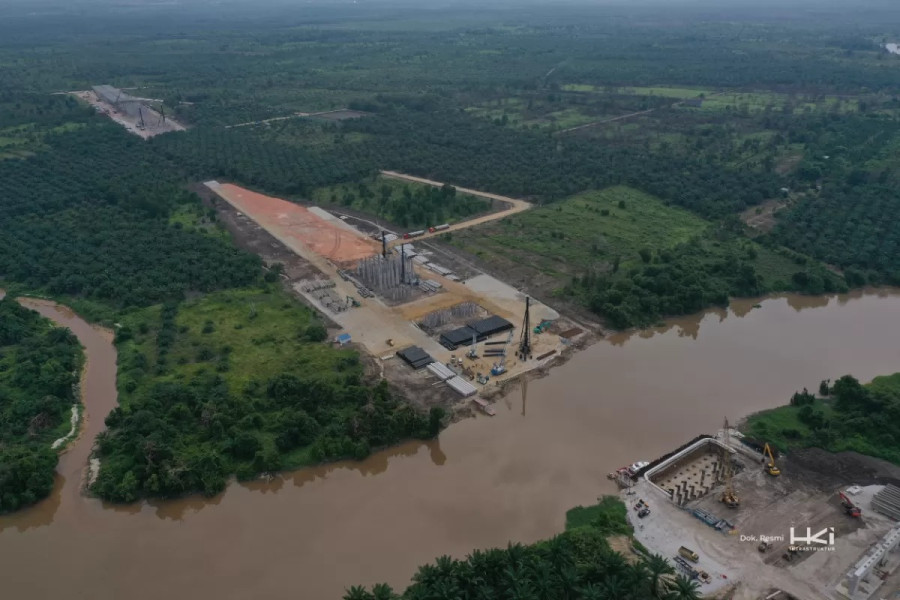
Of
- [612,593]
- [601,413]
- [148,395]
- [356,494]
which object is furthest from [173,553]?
[601,413]

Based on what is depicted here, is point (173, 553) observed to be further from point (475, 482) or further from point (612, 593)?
point (612, 593)

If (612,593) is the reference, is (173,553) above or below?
below

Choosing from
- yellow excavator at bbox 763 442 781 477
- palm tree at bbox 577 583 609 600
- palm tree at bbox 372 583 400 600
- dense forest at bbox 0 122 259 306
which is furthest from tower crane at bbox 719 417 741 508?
dense forest at bbox 0 122 259 306

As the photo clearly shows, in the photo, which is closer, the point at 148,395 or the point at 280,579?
the point at 280,579

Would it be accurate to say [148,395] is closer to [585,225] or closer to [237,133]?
[585,225]

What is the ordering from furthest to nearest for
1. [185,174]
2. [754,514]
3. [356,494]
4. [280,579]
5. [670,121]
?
[670,121] < [185,174] < [356,494] < [754,514] < [280,579]

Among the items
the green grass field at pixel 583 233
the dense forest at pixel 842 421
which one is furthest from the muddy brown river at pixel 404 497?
the green grass field at pixel 583 233

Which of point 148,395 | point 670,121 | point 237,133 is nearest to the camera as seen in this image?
point 148,395
